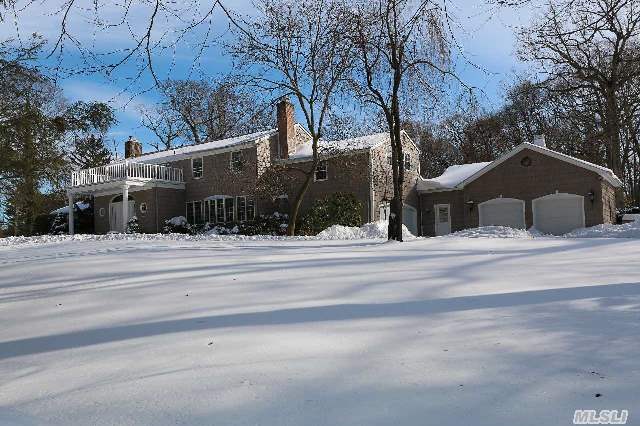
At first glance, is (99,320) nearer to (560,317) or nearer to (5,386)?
(5,386)

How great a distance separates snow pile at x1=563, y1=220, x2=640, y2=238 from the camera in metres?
16.1

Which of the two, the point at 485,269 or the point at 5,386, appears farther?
the point at 485,269

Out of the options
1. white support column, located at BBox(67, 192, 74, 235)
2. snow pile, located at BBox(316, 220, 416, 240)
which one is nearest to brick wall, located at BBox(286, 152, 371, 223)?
snow pile, located at BBox(316, 220, 416, 240)

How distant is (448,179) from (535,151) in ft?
15.0

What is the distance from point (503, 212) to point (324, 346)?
20917 millimetres

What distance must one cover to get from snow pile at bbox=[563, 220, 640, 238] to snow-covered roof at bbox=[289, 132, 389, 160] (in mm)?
9379

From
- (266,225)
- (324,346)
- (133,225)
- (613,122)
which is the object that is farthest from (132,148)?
(324,346)

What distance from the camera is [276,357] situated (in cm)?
343

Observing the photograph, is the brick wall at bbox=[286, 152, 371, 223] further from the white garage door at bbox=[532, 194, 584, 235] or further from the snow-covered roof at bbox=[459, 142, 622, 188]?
the white garage door at bbox=[532, 194, 584, 235]

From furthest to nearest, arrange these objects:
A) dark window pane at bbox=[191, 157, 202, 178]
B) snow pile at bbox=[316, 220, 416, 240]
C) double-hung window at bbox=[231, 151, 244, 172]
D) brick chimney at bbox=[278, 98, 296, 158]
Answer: dark window pane at bbox=[191, 157, 202, 178], brick chimney at bbox=[278, 98, 296, 158], double-hung window at bbox=[231, 151, 244, 172], snow pile at bbox=[316, 220, 416, 240]

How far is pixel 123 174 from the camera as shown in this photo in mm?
27062

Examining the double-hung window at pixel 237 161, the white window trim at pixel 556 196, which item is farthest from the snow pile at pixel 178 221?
the white window trim at pixel 556 196

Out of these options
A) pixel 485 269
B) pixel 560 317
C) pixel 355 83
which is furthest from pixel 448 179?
pixel 560 317

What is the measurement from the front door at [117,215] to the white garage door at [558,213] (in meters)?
20.7
